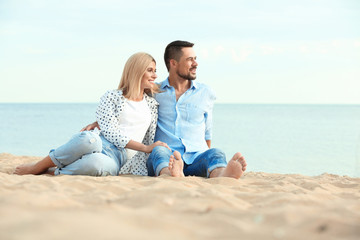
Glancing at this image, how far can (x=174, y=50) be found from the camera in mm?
4121

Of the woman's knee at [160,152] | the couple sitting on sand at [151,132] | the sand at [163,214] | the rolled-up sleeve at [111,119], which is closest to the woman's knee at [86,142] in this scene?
the couple sitting on sand at [151,132]

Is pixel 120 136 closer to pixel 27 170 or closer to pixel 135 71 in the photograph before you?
pixel 135 71

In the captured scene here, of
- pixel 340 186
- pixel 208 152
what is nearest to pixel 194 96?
pixel 208 152

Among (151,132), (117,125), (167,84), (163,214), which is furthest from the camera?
(167,84)

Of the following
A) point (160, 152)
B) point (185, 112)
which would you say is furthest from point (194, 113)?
point (160, 152)

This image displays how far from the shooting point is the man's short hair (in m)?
4.09

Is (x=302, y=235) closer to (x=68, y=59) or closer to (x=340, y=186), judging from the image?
(x=340, y=186)

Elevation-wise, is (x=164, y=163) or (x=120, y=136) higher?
(x=120, y=136)

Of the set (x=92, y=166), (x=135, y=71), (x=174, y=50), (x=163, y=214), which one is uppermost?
(x=174, y=50)

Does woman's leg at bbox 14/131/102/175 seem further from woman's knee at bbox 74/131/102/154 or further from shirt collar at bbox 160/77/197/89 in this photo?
shirt collar at bbox 160/77/197/89

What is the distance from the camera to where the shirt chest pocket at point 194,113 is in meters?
3.98

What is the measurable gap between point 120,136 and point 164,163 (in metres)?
0.48

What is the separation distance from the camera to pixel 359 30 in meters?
29.3

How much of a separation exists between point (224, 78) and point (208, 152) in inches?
1103
